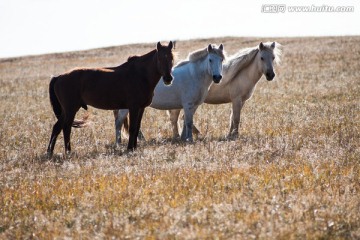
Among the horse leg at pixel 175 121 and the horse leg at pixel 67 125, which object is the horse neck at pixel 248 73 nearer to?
the horse leg at pixel 175 121

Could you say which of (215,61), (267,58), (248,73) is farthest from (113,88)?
(267,58)

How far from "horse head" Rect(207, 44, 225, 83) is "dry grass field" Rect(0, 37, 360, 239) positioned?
1551mm

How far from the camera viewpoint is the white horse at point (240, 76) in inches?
508

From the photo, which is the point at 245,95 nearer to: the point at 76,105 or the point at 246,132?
the point at 246,132

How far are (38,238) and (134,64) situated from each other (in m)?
6.00

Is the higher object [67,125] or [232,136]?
[67,125]

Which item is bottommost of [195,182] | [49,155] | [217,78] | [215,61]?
[49,155]

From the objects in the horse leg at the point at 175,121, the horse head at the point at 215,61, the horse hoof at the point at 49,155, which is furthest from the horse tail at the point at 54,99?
the horse head at the point at 215,61

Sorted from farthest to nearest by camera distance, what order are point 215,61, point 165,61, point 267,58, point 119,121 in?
point 267,58, point 119,121, point 215,61, point 165,61

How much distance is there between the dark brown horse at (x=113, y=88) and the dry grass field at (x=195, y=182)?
2.63ft

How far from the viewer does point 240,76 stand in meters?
13.2

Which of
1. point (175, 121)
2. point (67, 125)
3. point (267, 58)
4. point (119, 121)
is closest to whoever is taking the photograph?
point (67, 125)

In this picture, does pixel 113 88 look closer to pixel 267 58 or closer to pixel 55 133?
pixel 55 133

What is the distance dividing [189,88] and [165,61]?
84.2 inches
